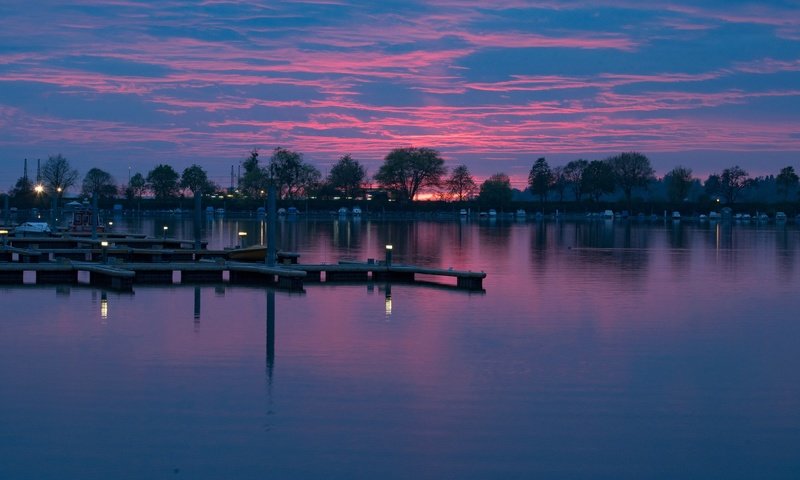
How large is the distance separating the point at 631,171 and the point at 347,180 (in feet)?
186

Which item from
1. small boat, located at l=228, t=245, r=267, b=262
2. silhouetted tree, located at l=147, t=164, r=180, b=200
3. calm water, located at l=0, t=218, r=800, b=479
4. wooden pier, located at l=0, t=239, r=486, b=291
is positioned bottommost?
calm water, located at l=0, t=218, r=800, b=479

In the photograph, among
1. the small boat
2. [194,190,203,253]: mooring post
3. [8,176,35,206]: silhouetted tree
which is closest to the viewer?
the small boat

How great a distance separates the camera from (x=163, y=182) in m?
193

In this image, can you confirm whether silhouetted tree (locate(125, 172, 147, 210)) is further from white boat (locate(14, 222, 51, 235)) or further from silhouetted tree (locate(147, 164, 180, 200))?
white boat (locate(14, 222, 51, 235))

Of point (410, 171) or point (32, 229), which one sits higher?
point (410, 171)

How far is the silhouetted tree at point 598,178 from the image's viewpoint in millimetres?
195875

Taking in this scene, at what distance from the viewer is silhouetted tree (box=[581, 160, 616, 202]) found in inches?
7712

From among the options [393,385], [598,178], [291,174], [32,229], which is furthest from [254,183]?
[393,385]

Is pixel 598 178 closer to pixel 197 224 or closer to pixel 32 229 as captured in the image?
pixel 32 229

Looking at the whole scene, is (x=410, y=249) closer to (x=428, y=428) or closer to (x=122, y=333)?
(x=122, y=333)

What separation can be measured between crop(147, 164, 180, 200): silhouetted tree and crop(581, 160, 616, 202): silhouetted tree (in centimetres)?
8183

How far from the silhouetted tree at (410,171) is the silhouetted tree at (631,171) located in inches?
1393

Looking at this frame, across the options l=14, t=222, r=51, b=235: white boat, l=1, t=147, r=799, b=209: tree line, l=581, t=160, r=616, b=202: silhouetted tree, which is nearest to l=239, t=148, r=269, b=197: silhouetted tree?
l=1, t=147, r=799, b=209: tree line

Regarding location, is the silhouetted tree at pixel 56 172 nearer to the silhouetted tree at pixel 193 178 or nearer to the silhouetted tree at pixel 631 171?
the silhouetted tree at pixel 193 178
